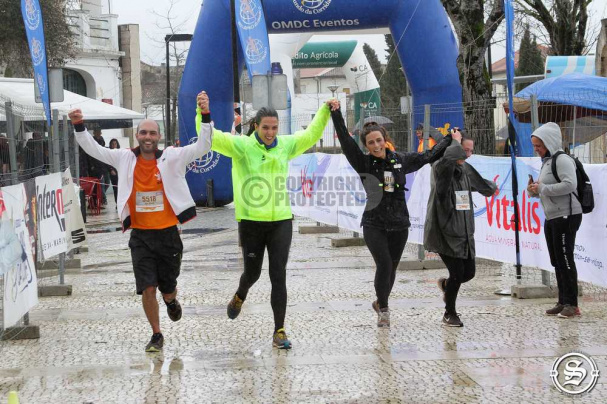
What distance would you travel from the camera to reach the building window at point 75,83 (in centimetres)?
4303

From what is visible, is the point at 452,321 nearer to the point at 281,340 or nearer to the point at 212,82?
the point at 281,340

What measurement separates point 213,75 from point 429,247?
52.2ft

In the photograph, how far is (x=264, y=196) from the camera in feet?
25.0

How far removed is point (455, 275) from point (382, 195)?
97 centimetres

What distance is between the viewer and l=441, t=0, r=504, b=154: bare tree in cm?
1462

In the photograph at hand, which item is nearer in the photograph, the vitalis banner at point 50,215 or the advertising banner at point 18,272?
the advertising banner at point 18,272

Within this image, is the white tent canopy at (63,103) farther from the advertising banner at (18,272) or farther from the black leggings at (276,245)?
Result: the black leggings at (276,245)

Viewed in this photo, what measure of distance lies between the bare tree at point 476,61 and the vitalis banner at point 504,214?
194 centimetres

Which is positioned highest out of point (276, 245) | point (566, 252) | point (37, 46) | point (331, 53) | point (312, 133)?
point (331, 53)

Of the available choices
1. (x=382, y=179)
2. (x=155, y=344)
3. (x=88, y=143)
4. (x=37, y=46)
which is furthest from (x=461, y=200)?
(x=37, y=46)

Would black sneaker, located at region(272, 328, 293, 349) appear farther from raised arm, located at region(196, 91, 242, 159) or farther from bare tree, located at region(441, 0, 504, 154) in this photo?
bare tree, located at region(441, 0, 504, 154)

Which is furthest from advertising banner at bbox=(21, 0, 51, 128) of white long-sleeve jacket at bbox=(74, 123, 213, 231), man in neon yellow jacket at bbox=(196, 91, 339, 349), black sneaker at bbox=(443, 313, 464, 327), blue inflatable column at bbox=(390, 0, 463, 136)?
blue inflatable column at bbox=(390, 0, 463, 136)

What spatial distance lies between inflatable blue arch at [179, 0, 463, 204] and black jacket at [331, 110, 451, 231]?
13.7 meters

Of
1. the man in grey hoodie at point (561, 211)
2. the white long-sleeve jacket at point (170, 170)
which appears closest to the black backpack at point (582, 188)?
the man in grey hoodie at point (561, 211)
